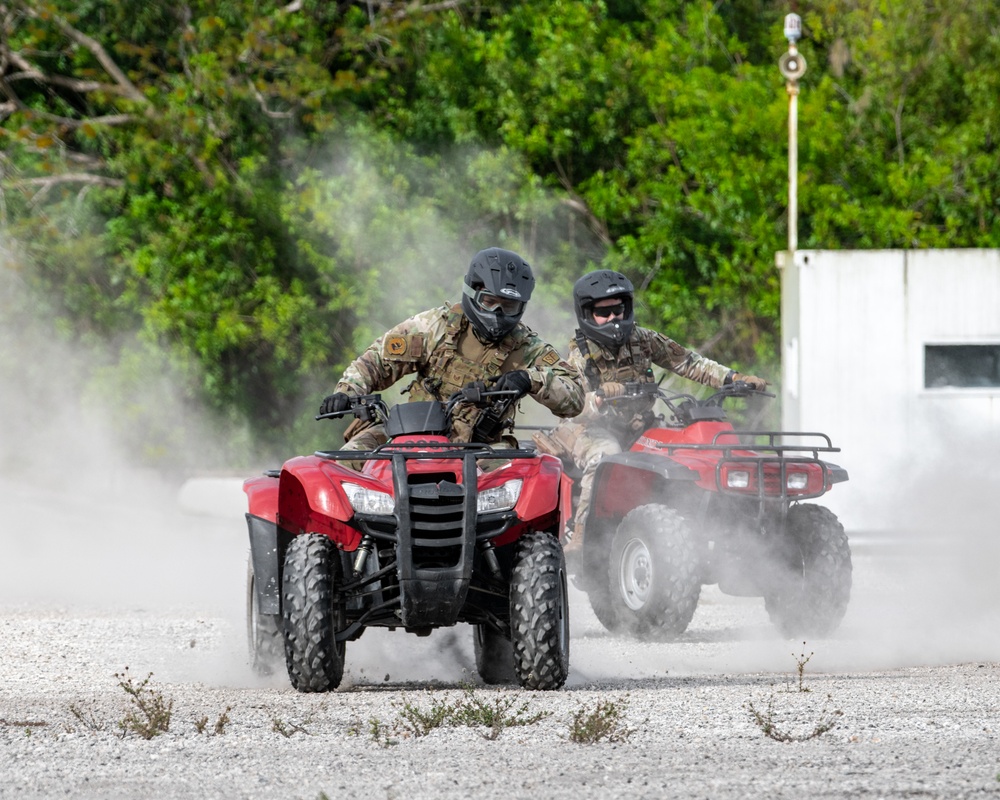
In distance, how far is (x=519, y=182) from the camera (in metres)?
26.1

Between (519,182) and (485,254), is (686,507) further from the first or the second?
(519,182)

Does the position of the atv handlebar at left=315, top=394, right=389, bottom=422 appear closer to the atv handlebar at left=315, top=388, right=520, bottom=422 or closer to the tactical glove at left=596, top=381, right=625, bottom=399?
the atv handlebar at left=315, top=388, right=520, bottom=422

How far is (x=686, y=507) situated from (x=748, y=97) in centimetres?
1642

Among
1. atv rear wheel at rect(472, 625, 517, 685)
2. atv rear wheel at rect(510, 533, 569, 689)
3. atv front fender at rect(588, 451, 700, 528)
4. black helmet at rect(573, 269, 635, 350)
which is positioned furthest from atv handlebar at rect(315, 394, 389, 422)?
black helmet at rect(573, 269, 635, 350)

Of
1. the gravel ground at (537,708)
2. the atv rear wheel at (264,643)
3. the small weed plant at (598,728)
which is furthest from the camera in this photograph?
the atv rear wheel at (264,643)

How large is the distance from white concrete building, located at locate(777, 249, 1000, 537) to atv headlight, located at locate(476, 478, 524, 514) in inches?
466

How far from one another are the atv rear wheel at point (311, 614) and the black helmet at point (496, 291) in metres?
1.47

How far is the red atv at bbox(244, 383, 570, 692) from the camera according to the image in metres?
7.17

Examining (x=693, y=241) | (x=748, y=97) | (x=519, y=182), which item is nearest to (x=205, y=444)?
(x=519, y=182)

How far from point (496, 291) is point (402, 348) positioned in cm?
58

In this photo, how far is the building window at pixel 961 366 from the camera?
19016 millimetres

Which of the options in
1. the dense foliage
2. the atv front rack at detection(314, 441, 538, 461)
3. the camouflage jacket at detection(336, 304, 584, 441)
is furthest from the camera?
the dense foliage

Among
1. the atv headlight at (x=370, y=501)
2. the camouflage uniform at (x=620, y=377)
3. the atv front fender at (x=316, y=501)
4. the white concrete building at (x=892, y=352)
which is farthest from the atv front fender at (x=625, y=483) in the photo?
the white concrete building at (x=892, y=352)

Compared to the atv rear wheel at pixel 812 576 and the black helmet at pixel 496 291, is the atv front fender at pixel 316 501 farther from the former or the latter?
the atv rear wheel at pixel 812 576
